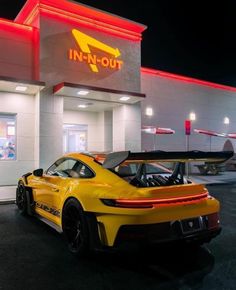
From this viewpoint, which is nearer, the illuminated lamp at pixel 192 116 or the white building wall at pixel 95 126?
the white building wall at pixel 95 126

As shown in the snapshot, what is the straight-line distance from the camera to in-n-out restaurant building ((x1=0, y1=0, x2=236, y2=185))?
454 inches

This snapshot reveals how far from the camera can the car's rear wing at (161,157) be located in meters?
3.63

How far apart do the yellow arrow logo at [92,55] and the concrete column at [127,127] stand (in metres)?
1.97

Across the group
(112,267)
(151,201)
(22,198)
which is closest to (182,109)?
(22,198)

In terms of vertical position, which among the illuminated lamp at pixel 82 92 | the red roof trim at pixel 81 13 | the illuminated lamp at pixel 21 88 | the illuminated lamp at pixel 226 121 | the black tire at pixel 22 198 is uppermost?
the red roof trim at pixel 81 13

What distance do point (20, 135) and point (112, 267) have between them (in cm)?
908

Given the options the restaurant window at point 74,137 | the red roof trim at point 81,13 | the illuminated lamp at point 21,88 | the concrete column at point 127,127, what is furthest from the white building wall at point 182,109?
the illuminated lamp at point 21,88

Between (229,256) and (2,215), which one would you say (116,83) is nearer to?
(2,215)

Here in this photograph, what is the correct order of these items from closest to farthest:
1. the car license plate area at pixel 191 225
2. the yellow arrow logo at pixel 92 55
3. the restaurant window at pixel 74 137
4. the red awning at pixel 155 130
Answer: the car license plate area at pixel 191 225, the yellow arrow logo at pixel 92 55, the restaurant window at pixel 74 137, the red awning at pixel 155 130

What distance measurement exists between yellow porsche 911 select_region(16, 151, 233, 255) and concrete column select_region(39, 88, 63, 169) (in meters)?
7.08

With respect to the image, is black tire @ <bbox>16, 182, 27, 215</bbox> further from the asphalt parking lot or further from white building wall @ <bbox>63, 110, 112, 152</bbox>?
white building wall @ <bbox>63, 110, 112, 152</bbox>

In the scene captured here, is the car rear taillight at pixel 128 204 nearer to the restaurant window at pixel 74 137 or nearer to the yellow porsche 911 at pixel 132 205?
the yellow porsche 911 at pixel 132 205

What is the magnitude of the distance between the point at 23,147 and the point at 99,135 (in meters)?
4.50

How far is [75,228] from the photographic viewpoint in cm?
423
